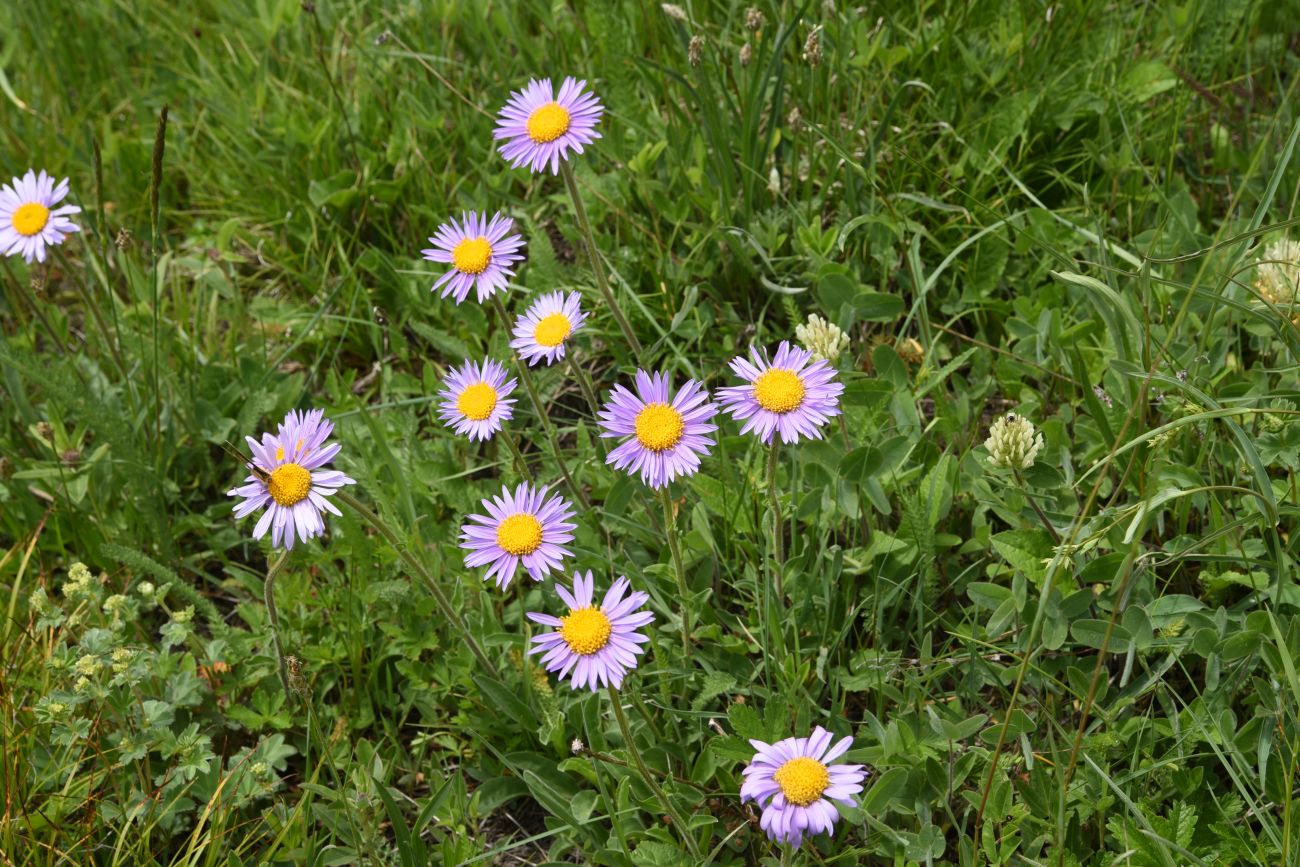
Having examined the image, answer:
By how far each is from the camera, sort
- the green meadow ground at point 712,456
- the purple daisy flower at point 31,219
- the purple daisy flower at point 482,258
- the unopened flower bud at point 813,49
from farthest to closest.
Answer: the purple daisy flower at point 31,219, the unopened flower bud at point 813,49, the purple daisy flower at point 482,258, the green meadow ground at point 712,456

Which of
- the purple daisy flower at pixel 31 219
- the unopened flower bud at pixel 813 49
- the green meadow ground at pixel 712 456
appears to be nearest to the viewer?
the green meadow ground at pixel 712 456

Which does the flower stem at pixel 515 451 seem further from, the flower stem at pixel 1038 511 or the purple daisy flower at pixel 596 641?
the flower stem at pixel 1038 511

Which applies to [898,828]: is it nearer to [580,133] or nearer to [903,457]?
[903,457]

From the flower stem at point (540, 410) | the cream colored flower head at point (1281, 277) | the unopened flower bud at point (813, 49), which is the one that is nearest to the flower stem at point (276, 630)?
the flower stem at point (540, 410)

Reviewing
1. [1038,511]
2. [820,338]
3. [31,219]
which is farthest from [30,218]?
[1038,511]

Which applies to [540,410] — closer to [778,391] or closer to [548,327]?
[548,327]

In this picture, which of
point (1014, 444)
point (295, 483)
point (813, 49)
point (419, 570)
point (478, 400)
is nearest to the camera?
point (295, 483)

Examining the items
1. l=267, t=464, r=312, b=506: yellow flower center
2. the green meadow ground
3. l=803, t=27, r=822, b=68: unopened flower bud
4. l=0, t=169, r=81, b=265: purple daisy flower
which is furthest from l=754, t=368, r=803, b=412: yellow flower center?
l=0, t=169, r=81, b=265: purple daisy flower
